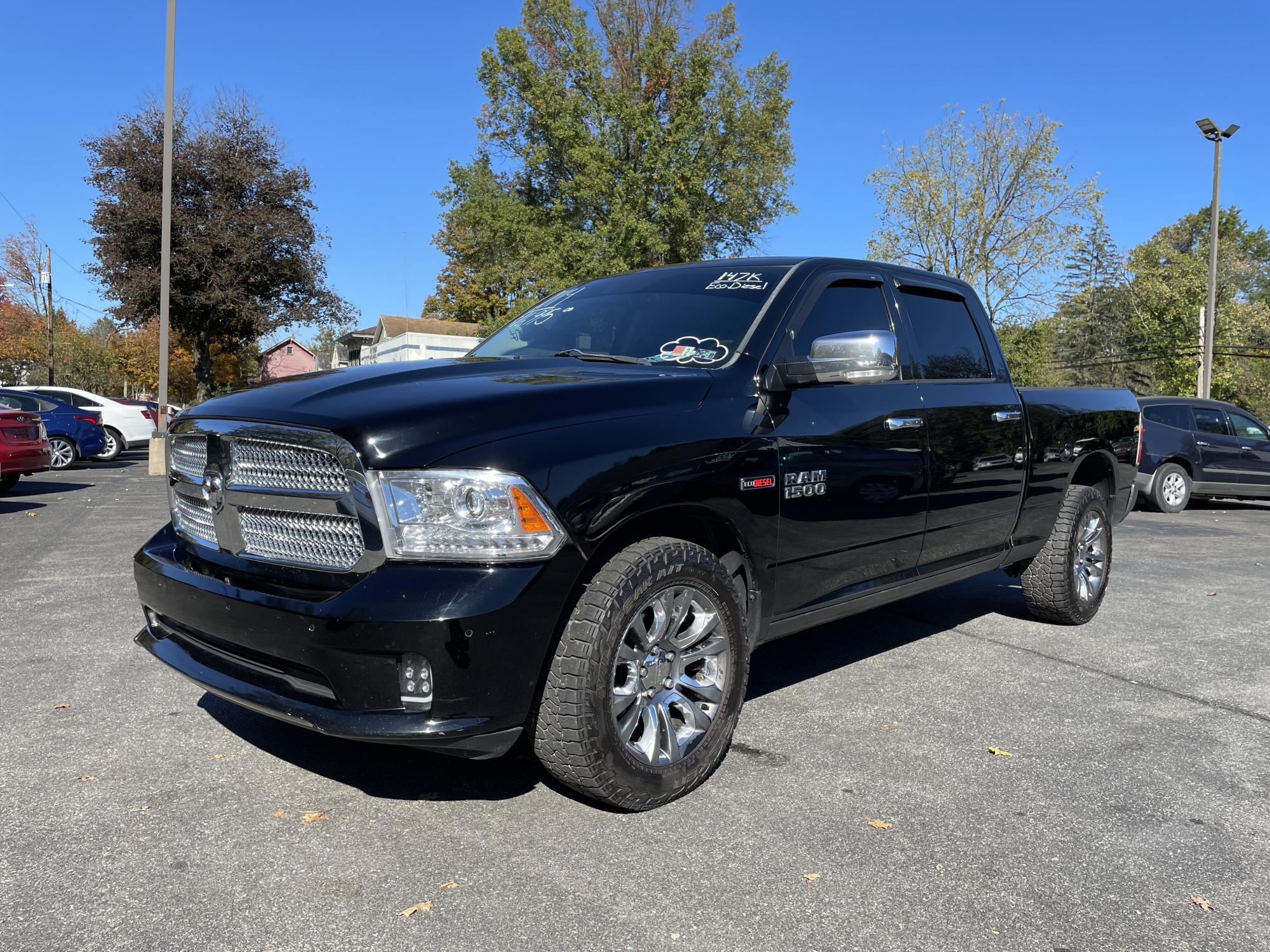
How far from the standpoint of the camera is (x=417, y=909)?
2607mm

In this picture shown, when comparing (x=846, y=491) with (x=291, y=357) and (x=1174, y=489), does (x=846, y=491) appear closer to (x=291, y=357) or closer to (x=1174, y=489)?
(x=1174, y=489)

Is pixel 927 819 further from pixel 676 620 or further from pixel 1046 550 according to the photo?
pixel 1046 550

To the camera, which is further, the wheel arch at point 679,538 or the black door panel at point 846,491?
the black door panel at point 846,491

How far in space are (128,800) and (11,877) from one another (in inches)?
20.7

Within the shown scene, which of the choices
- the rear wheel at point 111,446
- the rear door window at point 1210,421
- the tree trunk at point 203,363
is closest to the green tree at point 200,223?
the tree trunk at point 203,363

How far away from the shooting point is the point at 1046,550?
582 centimetres

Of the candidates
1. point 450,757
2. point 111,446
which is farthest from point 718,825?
point 111,446

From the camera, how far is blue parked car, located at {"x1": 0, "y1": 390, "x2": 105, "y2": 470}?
17.7m

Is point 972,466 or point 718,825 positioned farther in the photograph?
point 972,466

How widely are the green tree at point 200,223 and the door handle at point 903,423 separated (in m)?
28.2

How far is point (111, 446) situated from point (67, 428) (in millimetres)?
2131

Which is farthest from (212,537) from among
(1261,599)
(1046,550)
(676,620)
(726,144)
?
(726,144)

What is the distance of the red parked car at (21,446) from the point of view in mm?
11891

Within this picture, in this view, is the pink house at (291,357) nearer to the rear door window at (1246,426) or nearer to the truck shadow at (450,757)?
the rear door window at (1246,426)
